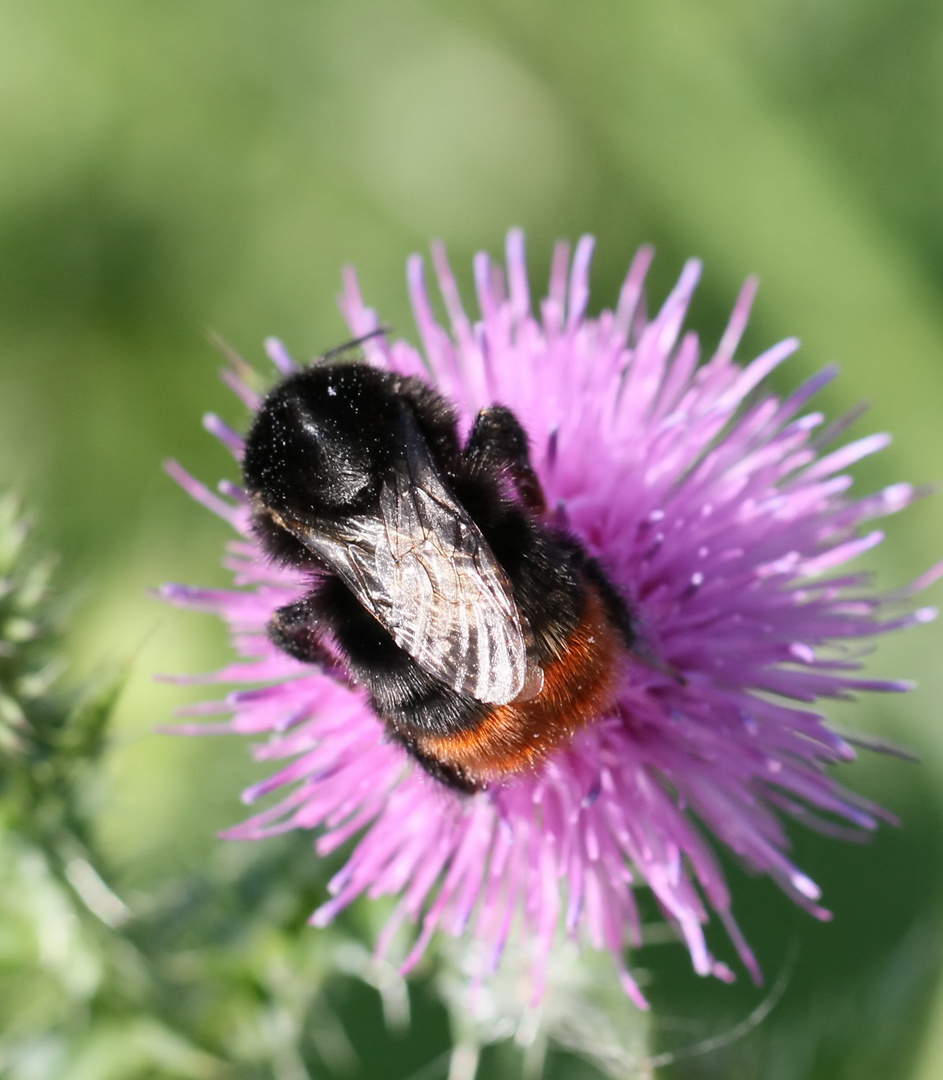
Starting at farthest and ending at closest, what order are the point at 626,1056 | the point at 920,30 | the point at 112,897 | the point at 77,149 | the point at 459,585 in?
1. the point at 77,149
2. the point at 920,30
3. the point at 112,897
4. the point at 626,1056
5. the point at 459,585

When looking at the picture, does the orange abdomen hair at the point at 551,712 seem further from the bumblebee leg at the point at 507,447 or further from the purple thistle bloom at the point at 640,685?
the bumblebee leg at the point at 507,447

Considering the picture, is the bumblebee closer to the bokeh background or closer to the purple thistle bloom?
the purple thistle bloom

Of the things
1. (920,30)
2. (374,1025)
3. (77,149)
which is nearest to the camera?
(374,1025)

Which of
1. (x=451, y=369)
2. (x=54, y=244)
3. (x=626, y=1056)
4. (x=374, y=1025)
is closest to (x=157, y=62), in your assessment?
(x=54, y=244)

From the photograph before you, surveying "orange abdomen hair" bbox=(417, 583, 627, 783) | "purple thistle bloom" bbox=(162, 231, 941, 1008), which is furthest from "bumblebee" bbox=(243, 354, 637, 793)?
"purple thistle bloom" bbox=(162, 231, 941, 1008)

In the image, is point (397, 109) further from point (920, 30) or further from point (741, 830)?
point (741, 830)

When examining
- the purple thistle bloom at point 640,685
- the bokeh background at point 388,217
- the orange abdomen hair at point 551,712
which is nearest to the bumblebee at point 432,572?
the orange abdomen hair at point 551,712
